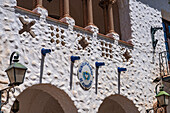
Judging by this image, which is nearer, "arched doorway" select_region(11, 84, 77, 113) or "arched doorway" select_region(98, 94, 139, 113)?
"arched doorway" select_region(98, 94, 139, 113)

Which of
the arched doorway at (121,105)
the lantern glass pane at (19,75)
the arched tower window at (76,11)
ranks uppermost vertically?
the arched tower window at (76,11)

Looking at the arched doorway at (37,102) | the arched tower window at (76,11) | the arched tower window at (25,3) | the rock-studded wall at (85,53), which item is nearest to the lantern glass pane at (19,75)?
the rock-studded wall at (85,53)

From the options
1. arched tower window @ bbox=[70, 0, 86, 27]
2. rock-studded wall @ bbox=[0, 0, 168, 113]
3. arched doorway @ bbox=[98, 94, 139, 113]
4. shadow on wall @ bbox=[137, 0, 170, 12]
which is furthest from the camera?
arched tower window @ bbox=[70, 0, 86, 27]

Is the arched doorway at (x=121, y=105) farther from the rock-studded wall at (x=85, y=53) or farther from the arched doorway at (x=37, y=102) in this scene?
the arched doorway at (x=37, y=102)

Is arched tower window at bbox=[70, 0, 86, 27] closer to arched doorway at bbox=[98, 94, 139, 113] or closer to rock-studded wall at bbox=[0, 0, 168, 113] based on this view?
rock-studded wall at bbox=[0, 0, 168, 113]

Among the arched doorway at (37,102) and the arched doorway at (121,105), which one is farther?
the arched doorway at (37,102)

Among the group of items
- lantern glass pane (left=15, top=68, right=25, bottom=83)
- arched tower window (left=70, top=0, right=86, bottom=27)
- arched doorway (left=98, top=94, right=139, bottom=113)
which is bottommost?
arched doorway (left=98, top=94, right=139, bottom=113)

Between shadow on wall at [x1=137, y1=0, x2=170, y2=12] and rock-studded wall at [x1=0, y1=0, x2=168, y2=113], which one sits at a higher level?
shadow on wall at [x1=137, y1=0, x2=170, y2=12]

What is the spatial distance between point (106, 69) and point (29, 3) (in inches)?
187

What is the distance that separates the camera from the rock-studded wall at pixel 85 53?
687 centimetres

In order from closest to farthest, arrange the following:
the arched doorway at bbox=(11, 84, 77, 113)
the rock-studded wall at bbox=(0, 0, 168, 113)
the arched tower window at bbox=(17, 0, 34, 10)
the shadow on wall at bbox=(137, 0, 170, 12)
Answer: the rock-studded wall at bbox=(0, 0, 168, 113) < the arched doorway at bbox=(11, 84, 77, 113) < the shadow on wall at bbox=(137, 0, 170, 12) < the arched tower window at bbox=(17, 0, 34, 10)

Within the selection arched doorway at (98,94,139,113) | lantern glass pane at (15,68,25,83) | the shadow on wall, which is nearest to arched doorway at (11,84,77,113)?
arched doorway at (98,94,139,113)

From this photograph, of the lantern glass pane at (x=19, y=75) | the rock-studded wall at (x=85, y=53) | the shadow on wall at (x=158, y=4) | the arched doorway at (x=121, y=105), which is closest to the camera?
the lantern glass pane at (x=19, y=75)

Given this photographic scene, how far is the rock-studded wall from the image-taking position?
687cm
